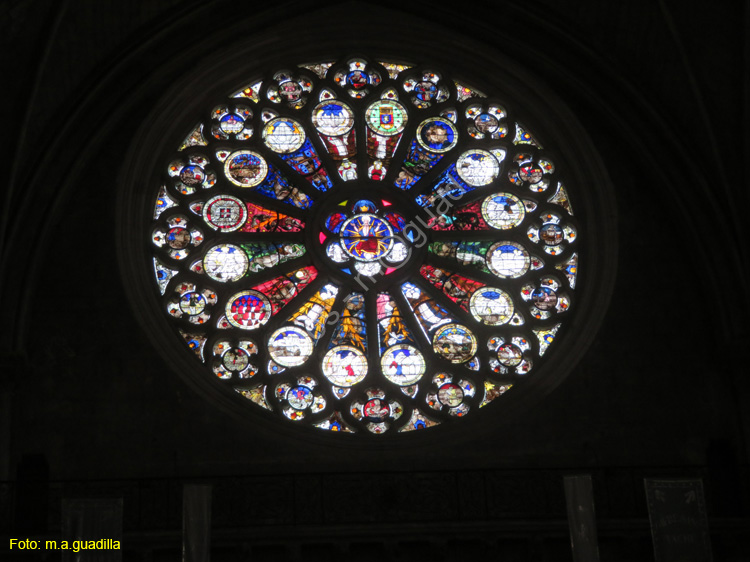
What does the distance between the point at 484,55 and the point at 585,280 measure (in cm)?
330

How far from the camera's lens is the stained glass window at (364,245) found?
15.0 m

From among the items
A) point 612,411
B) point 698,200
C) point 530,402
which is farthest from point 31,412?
point 698,200

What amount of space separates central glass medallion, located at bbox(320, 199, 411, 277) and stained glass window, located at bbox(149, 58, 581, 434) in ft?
0.08

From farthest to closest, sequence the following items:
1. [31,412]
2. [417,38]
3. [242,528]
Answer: [417,38] < [31,412] < [242,528]

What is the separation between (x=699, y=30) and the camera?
15.1m


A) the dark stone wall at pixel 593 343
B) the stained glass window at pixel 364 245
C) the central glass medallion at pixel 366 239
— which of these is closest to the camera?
the dark stone wall at pixel 593 343

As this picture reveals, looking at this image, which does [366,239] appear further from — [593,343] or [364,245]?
[593,343]

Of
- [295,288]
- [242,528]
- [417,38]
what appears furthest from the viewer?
[417,38]

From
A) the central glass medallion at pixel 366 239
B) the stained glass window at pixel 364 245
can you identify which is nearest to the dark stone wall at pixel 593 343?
the stained glass window at pixel 364 245

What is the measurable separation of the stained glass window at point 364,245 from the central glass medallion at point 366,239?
2cm

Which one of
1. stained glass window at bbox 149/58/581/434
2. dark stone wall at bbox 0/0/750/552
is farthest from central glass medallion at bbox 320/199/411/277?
dark stone wall at bbox 0/0/750/552

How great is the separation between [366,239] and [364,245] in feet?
0.32

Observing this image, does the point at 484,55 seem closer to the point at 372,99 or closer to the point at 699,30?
the point at 372,99

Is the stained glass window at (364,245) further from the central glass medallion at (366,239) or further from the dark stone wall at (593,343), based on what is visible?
the dark stone wall at (593,343)
